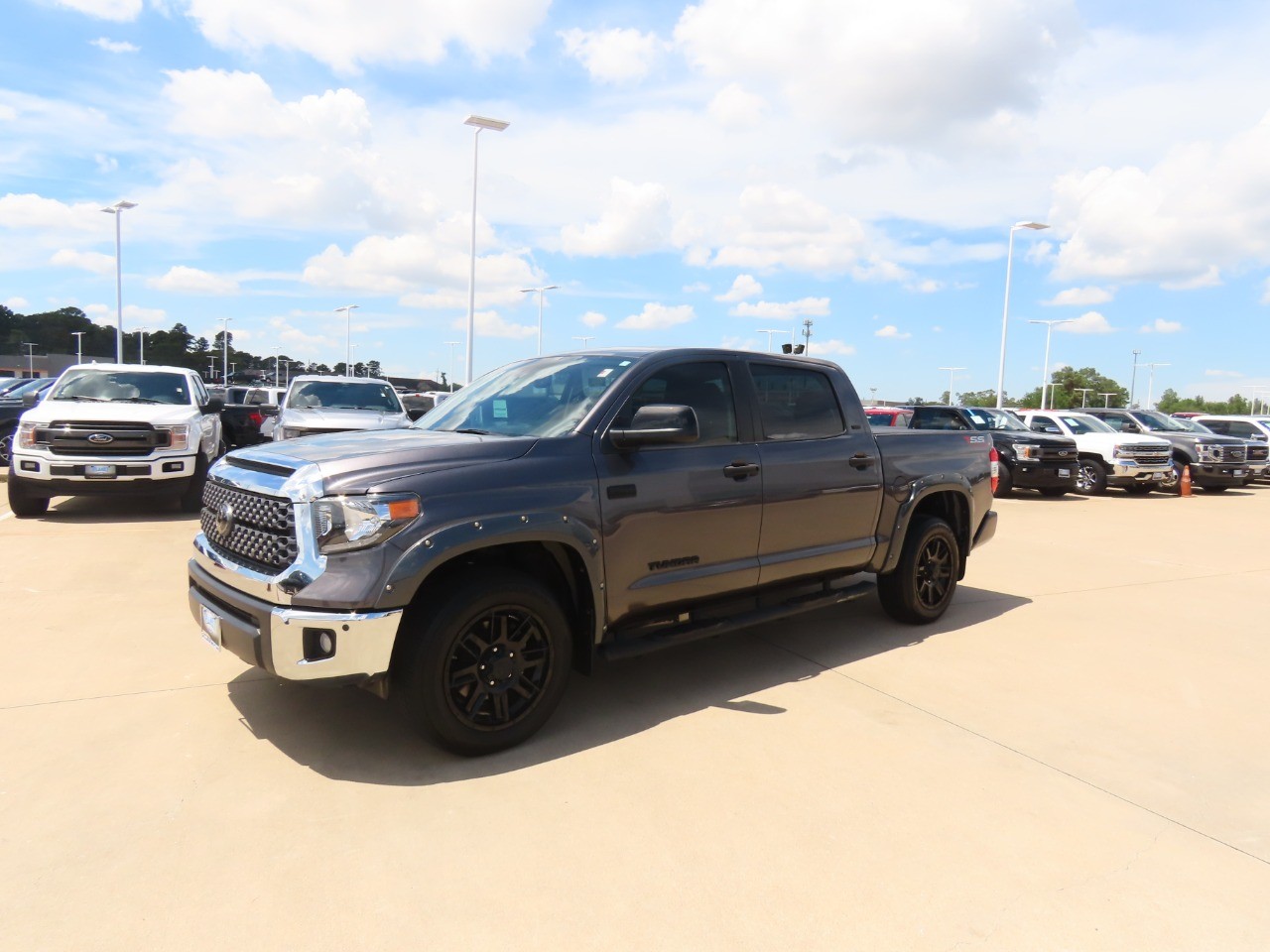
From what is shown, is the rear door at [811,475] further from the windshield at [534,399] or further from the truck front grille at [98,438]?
the truck front grille at [98,438]

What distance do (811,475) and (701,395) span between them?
902 millimetres

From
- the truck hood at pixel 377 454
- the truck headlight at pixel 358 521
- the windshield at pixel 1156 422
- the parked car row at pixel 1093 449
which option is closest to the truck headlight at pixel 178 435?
the truck hood at pixel 377 454

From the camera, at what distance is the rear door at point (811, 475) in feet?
16.3

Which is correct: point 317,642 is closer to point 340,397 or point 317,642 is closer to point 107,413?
point 107,413

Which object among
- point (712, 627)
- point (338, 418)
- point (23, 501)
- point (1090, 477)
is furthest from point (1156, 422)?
point (23, 501)

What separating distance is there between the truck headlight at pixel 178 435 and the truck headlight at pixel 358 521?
786cm

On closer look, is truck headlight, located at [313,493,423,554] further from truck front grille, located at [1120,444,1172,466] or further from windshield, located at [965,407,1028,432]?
truck front grille, located at [1120,444,1172,466]

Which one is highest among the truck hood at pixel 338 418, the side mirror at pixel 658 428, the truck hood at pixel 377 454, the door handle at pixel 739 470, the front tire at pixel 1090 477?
the side mirror at pixel 658 428

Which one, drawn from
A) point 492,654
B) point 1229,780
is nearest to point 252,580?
point 492,654

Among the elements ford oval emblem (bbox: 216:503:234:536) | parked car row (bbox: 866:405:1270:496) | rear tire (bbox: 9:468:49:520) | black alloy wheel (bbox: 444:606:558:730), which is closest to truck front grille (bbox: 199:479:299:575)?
ford oval emblem (bbox: 216:503:234:536)

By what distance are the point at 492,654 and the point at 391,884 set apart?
3.61 feet

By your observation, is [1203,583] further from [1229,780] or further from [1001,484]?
[1001,484]

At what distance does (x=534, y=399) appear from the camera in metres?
4.66

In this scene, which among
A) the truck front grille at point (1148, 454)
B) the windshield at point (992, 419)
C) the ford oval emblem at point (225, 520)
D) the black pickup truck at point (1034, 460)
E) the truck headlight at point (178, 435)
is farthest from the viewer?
the windshield at point (992, 419)
